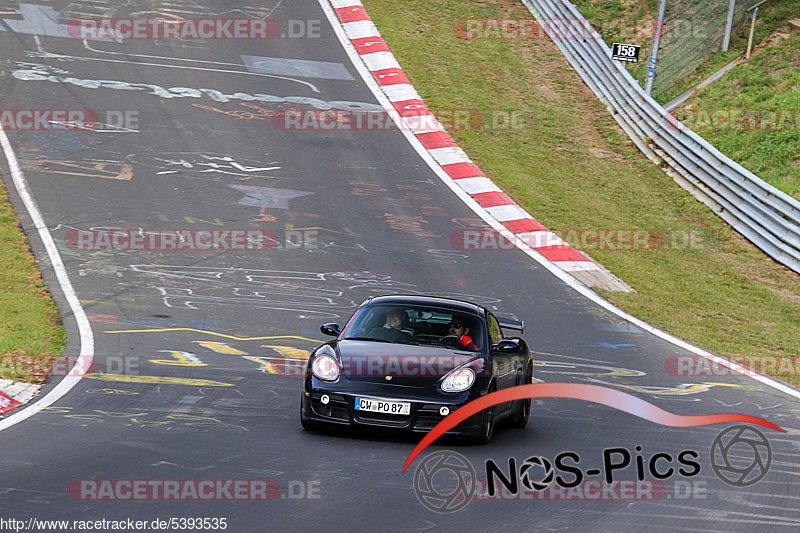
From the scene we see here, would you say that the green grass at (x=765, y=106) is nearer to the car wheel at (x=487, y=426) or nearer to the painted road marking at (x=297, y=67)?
the painted road marking at (x=297, y=67)

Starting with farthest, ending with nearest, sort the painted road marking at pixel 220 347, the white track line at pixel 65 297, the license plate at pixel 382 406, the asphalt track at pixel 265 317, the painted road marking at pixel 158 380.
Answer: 1. the painted road marking at pixel 220 347
2. the painted road marking at pixel 158 380
3. the white track line at pixel 65 297
4. the license plate at pixel 382 406
5. the asphalt track at pixel 265 317

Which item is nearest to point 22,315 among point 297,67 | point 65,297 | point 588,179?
point 65,297

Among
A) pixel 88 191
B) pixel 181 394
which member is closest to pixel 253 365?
pixel 181 394

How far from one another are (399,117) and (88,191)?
9939 millimetres

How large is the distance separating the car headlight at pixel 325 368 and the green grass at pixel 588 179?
8.10 m

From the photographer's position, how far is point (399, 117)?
1087 inches

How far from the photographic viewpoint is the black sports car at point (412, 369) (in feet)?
30.8

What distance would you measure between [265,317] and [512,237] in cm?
742

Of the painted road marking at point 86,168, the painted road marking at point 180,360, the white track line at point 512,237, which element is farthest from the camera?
the painted road marking at point 86,168

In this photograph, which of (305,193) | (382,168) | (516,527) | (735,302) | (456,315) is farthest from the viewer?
(382,168)

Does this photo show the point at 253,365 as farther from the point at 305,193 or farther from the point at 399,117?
the point at 399,117

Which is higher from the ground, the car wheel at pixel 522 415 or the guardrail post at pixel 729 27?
the guardrail post at pixel 729 27

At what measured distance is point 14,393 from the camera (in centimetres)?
1051

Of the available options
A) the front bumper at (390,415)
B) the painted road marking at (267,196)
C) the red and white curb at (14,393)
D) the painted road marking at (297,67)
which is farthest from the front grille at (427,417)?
the painted road marking at (297,67)
